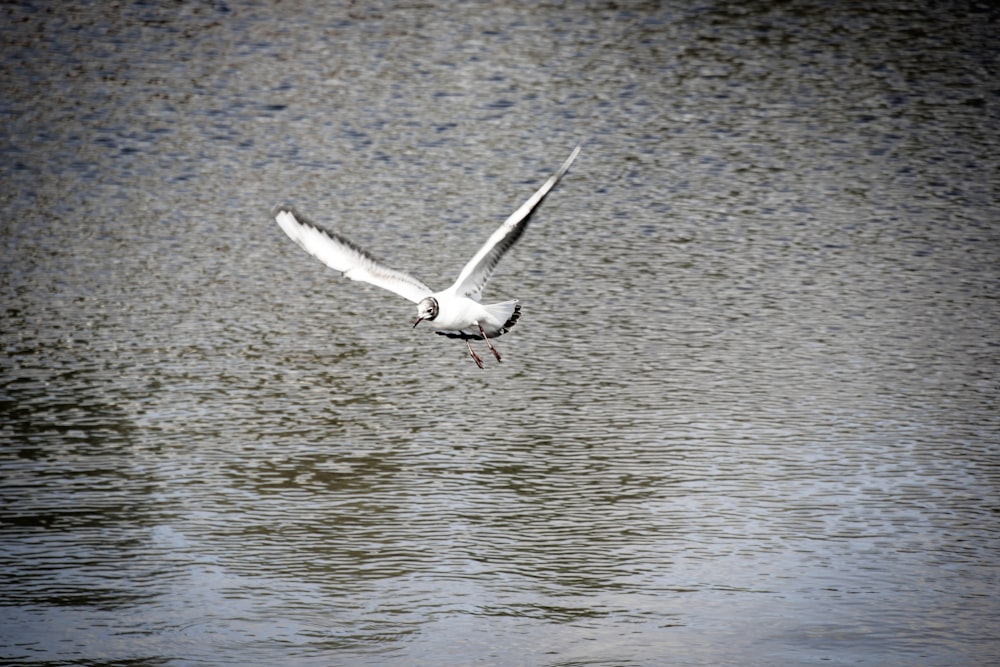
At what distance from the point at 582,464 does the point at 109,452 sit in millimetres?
1899

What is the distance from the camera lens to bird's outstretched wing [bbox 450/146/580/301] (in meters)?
5.08

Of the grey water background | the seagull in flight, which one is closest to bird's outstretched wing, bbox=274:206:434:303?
A: the seagull in flight

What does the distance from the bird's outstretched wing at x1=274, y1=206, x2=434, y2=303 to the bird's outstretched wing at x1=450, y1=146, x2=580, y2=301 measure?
0.53 ft

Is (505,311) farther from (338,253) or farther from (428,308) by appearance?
(338,253)

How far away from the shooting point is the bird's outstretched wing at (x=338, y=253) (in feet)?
18.2

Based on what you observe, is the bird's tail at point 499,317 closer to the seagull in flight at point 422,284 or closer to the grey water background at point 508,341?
the seagull in flight at point 422,284

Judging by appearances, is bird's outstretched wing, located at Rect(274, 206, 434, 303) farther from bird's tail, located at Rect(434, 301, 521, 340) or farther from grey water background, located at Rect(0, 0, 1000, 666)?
grey water background, located at Rect(0, 0, 1000, 666)

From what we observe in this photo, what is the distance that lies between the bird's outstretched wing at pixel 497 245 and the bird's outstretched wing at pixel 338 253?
161 millimetres

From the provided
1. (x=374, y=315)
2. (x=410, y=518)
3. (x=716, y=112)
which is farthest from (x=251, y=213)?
(x=410, y=518)

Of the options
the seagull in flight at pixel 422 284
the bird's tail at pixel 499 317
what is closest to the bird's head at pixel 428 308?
the seagull in flight at pixel 422 284

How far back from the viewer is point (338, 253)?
5594mm

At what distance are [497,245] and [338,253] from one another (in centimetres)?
64

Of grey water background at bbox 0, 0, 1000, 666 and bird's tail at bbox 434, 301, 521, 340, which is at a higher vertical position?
bird's tail at bbox 434, 301, 521, 340

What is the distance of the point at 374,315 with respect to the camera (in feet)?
24.6
